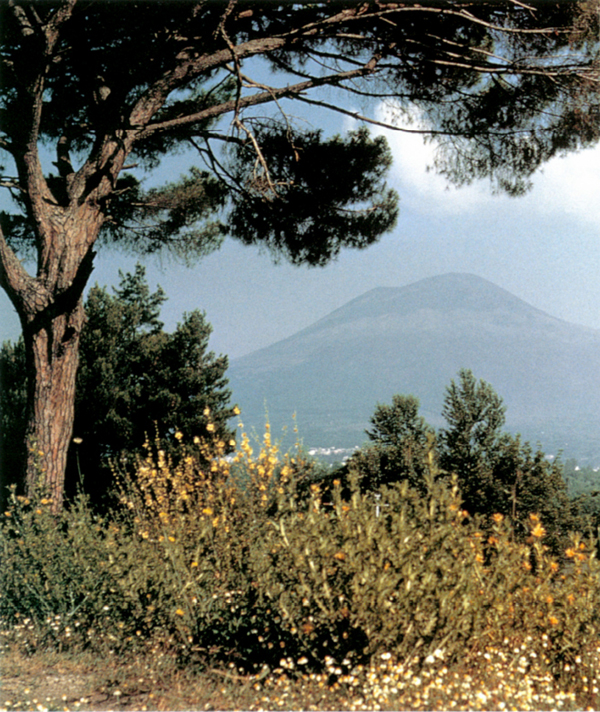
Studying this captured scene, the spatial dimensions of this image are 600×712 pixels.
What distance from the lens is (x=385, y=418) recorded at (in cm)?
Result: 1705

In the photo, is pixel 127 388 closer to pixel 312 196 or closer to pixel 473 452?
pixel 473 452

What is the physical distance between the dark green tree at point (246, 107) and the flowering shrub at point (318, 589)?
1.92 meters

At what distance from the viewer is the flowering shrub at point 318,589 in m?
2.70

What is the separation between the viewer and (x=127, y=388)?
18469 mm

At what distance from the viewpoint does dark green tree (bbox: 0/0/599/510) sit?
19.3 ft

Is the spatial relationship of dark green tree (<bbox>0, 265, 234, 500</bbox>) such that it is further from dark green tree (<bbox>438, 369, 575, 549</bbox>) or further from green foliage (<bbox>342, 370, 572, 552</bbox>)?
dark green tree (<bbox>438, 369, 575, 549</bbox>)

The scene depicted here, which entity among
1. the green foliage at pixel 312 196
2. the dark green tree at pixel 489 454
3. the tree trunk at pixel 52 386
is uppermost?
the green foliage at pixel 312 196

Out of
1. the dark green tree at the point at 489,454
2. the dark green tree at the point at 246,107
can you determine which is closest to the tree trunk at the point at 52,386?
the dark green tree at the point at 246,107

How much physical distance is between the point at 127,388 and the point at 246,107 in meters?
13.2

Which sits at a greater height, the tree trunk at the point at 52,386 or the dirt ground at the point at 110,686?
the tree trunk at the point at 52,386

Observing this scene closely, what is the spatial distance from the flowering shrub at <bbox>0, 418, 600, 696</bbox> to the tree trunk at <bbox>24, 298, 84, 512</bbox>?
173 cm

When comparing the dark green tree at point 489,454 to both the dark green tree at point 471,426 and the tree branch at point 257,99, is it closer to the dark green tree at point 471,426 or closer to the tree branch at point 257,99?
the dark green tree at point 471,426

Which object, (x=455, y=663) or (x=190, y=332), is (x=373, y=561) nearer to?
(x=455, y=663)

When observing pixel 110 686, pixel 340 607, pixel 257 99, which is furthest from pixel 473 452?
pixel 110 686
